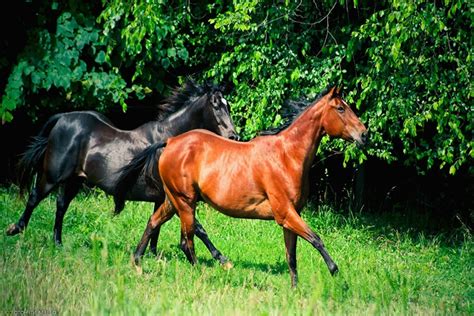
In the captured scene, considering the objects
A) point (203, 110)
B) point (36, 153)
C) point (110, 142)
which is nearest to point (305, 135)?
point (203, 110)

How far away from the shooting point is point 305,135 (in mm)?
7578

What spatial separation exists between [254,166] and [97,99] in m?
5.01

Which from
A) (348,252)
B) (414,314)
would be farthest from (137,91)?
(414,314)

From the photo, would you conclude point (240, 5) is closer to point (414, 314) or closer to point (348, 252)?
point (348, 252)

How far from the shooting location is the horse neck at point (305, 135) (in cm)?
755

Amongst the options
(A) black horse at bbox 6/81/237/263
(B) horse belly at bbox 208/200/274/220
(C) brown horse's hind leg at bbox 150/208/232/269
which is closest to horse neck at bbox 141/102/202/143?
(A) black horse at bbox 6/81/237/263

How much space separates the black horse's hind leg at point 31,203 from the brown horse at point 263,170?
204 cm

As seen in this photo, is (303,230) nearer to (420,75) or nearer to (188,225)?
(188,225)

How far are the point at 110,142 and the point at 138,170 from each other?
2.47ft

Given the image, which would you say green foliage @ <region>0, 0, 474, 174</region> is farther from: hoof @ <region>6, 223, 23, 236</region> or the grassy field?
hoof @ <region>6, 223, 23, 236</region>

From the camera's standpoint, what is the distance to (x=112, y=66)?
12.1 meters

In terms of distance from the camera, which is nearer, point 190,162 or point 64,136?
point 190,162

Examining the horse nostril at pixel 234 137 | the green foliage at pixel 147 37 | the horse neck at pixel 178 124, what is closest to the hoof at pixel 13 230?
the horse neck at pixel 178 124

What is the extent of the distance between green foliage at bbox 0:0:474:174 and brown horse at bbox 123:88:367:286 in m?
0.78
